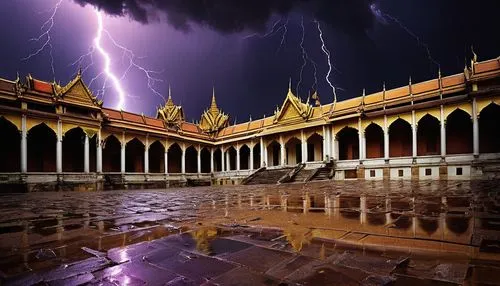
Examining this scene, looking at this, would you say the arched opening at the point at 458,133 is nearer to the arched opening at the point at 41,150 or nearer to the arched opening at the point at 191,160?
the arched opening at the point at 191,160

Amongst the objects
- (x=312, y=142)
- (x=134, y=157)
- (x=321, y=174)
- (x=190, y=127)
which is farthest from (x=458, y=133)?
(x=134, y=157)

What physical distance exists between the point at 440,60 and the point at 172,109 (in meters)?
44.7

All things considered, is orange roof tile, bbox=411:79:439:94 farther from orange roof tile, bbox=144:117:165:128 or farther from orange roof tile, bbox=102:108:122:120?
orange roof tile, bbox=102:108:122:120

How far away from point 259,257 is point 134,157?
1204 inches

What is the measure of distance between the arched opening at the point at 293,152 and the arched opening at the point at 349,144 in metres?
4.75

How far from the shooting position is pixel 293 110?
1110 inches

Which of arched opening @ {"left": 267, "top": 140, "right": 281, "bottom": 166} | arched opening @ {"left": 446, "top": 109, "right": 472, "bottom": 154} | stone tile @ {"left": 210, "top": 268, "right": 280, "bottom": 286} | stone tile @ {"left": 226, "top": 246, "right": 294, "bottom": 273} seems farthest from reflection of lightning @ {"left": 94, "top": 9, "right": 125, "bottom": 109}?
stone tile @ {"left": 210, "top": 268, "right": 280, "bottom": 286}

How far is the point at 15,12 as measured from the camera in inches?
1996

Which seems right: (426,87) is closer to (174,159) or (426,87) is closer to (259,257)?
(259,257)

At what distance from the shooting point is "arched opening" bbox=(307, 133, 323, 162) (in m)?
27.8

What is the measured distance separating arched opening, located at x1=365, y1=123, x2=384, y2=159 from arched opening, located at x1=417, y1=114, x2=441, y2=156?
2.90 m

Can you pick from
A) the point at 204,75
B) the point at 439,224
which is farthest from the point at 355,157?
the point at 204,75

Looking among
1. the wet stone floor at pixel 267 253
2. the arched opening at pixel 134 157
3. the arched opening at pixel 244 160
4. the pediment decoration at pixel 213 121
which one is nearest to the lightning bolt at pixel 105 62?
the pediment decoration at pixel 213 121

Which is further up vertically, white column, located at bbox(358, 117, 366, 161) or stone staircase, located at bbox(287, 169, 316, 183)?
white column, located at bbox(358, 117, 366, 161)
